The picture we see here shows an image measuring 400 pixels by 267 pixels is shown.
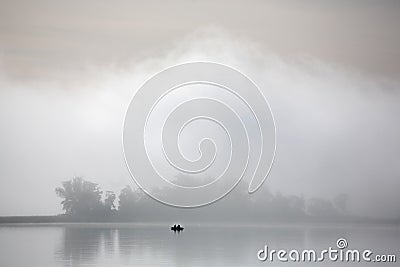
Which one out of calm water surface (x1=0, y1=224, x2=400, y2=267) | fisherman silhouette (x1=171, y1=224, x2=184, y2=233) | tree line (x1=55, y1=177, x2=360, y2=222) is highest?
tree line (x1=55, y1=177, x2=360, y2=222)

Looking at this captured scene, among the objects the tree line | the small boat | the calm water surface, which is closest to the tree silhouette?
the tree line

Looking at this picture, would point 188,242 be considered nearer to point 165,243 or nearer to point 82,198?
point 165,243

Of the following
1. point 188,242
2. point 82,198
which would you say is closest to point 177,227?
point 188,242

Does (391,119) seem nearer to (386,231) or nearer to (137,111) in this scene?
(386,231)

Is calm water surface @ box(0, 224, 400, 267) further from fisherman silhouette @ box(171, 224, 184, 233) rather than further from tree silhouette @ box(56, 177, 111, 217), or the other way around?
tree silhouette @ box(56, 177, 111, 217)

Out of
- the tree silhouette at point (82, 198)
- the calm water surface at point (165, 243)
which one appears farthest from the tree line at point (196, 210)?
the calm water surface at point (165, 243)

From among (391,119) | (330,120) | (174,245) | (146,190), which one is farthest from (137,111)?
(391,119)

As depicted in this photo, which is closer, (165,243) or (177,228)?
(165,243)

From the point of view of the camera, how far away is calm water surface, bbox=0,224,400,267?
8.21m

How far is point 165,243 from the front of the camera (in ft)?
29.4

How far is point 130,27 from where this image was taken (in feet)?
29.5

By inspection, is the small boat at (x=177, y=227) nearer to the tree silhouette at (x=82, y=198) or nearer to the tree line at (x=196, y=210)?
the tree line at (x=196, y=210)

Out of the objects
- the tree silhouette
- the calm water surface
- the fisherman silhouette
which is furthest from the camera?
the fisherman silhouette

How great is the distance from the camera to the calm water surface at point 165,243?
26.9 ft
